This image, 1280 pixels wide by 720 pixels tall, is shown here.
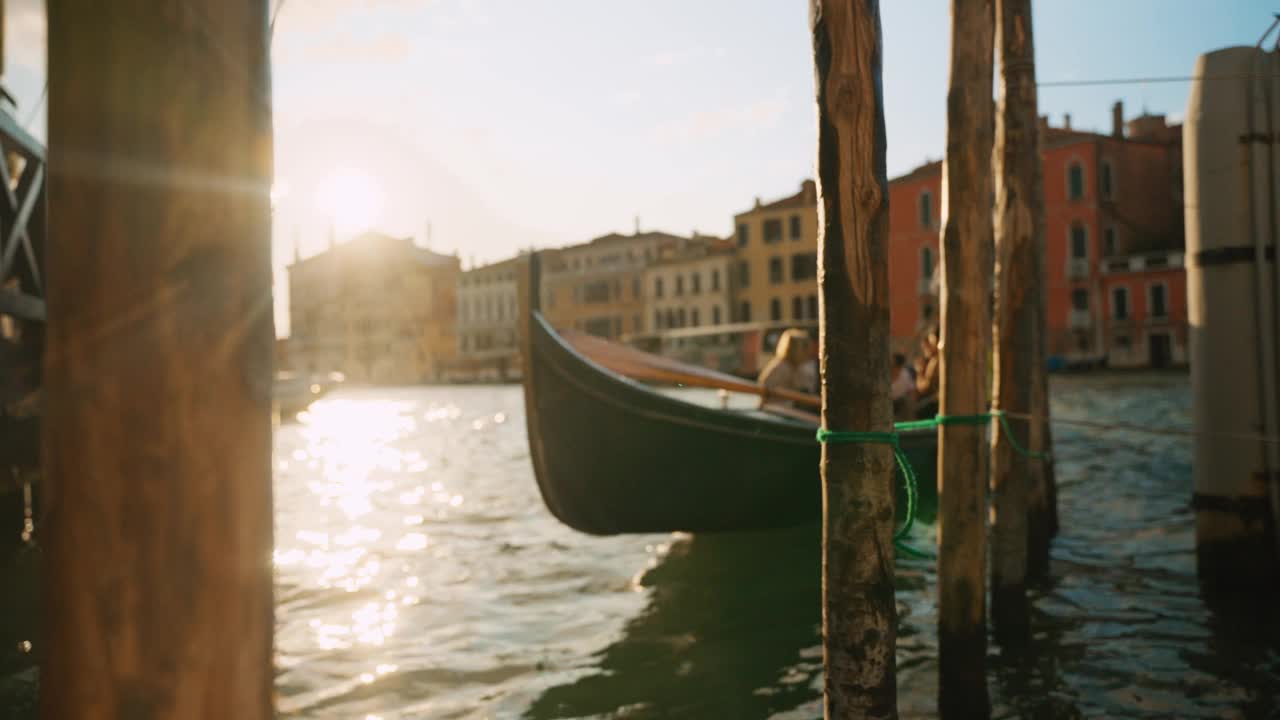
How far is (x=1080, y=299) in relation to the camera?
104 feet

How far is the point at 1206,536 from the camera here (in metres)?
4.39

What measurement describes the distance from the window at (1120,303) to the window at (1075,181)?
3.18 metres

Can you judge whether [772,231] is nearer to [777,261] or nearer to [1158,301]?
[777,261]

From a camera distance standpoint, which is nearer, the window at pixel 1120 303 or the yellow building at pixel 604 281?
the window at pixel 1120 303

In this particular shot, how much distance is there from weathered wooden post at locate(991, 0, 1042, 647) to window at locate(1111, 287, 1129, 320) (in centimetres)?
2872

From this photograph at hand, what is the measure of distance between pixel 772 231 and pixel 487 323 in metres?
20.7

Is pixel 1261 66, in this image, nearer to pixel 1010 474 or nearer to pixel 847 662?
pixel 1010 474

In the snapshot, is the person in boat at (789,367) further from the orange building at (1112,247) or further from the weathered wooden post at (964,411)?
the orange building at (1112,247)

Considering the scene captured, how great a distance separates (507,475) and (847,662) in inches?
437

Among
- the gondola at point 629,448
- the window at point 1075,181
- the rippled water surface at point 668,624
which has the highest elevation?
the window at point 1075,181

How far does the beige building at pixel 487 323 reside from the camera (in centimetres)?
5634

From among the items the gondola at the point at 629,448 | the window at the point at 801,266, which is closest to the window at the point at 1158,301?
the window at the point at 801,266

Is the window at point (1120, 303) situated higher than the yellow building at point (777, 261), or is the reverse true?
the yellow building at point (777, 261)

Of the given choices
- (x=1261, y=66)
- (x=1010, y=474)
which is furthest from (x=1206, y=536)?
(x=1261, y=66)
